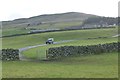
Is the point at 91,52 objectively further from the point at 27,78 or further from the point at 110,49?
the point at 27,78

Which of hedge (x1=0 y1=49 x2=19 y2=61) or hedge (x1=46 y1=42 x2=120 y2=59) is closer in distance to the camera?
hedge (x1=0 y1=49 x2=19 y2=61)

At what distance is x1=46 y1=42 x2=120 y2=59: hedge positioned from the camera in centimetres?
5344

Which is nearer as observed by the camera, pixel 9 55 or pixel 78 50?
pixel 9 55

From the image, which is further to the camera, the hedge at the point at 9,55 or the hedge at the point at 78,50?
the hedge at the point at 78,50

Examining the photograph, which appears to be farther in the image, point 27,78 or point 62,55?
point 62,55

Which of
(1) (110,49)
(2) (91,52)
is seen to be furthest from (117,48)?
(2) (91,52)

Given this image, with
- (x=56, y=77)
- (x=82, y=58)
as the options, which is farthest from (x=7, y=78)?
(x=82, y=58)

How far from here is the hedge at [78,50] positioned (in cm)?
5344

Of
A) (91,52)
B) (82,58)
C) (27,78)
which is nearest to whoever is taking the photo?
(27,78)

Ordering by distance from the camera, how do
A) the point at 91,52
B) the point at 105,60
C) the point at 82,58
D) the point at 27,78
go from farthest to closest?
1. the point at 91,52
2. the point at 82,58
3. the point at 105,60
4. the point at 27,78

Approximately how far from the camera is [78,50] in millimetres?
55062

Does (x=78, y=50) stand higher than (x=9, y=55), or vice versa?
(x=78, y=50)

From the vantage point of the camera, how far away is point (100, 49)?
56844 mm

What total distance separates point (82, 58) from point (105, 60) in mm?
5050
